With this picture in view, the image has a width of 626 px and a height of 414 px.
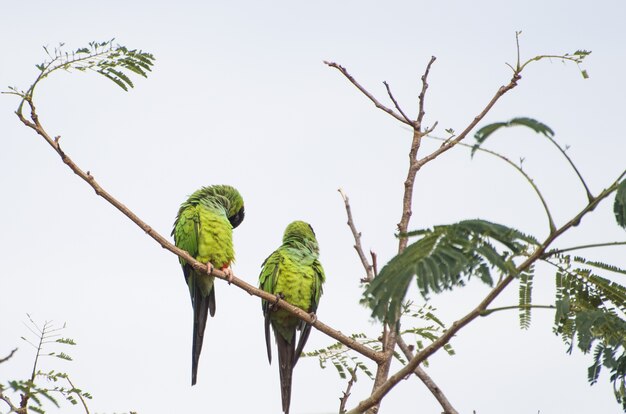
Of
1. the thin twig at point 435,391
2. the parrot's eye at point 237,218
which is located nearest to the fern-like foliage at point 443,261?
the thin twig at point 435,391

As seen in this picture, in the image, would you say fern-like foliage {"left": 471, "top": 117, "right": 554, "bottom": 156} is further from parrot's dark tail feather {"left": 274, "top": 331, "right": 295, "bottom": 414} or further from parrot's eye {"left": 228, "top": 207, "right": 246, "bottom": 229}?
parrot's eye {"left": 228, "top": 207, "right": 246, "bottom": 229}

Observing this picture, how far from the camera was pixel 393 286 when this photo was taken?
253 cm

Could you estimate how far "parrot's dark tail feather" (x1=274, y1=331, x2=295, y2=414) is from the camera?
642 centimetres

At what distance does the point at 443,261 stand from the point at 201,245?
457 centimetres

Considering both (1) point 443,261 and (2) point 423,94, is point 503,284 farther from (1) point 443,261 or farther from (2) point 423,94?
(2) point 423,94

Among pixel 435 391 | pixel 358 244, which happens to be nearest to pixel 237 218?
pixel 358 244

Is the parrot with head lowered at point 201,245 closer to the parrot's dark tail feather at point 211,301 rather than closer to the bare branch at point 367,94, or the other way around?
the parrot's dark tail feather at point 211,301

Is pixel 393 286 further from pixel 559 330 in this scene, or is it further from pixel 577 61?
pixel 577 61

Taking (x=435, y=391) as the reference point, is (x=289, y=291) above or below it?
above

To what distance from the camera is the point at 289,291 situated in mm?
6820

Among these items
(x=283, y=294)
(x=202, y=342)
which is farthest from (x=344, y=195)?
(x=202, y=342)

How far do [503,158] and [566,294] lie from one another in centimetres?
76

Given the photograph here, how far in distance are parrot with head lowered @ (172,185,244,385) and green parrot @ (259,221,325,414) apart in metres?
0.44

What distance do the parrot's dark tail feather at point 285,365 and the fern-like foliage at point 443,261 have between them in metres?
3.90
